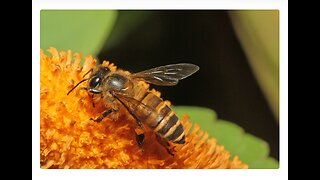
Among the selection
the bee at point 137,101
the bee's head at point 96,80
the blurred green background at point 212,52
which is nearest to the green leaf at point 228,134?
the blurred green background at point 212,52

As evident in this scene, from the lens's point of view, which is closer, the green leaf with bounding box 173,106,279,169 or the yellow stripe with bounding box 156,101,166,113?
the yellow stripe with bounding box 156,101,166,113

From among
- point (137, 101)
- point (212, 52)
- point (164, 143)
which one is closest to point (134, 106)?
point (137, 101)

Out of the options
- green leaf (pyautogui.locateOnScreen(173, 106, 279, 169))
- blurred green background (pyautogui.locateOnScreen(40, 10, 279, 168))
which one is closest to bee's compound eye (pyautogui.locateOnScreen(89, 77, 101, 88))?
blurred green background (pyautogui.locateOnScreen(40, 10, 279, 168))

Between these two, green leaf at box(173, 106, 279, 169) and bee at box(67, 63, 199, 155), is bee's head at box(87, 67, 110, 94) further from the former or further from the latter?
green leaf at box(173, 106, 279, 169)

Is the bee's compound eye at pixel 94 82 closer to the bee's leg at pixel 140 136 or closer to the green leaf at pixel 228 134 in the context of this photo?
the bee's leg at pixel 140 136

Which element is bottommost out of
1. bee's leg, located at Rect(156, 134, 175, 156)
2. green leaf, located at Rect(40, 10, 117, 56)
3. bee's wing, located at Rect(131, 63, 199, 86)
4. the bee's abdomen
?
bee's leg, located at Rect(156, 134, 175, 156)
